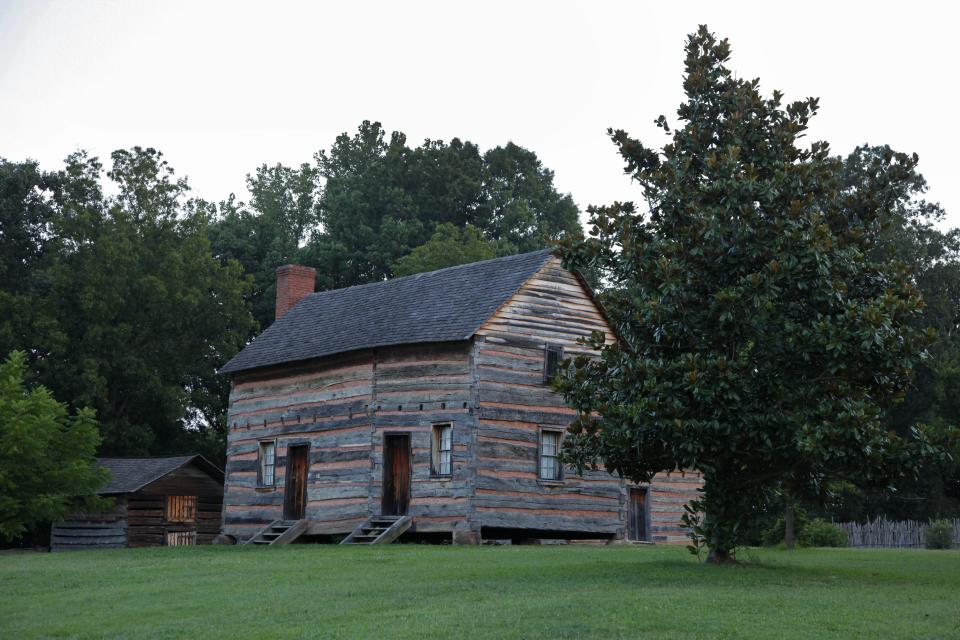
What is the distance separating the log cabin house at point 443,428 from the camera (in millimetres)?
31188

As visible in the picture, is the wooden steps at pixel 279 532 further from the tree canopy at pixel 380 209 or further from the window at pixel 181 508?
the tree canopy at pixel 380 209

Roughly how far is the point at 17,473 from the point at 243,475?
657cm

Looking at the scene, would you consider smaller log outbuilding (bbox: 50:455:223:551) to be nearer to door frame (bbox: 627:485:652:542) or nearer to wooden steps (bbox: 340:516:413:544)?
wooden steps (bbox: 340:516:413:544)

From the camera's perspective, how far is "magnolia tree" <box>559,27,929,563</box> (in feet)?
62.8

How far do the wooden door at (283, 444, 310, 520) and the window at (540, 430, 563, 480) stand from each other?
7.13 m

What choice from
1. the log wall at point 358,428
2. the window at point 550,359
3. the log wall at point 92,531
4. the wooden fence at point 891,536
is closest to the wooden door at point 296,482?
the log wall at point 358,428

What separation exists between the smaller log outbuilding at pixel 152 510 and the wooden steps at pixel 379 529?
1190cm

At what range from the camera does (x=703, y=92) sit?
Answer: 22.0m

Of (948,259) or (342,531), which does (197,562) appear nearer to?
(342,531)

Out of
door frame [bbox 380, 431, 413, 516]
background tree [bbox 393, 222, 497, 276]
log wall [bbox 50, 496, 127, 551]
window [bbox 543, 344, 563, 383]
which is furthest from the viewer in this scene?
background tree [bbox 393, 222, 497, 276]

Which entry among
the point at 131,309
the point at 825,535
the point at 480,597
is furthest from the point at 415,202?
the point at 480,597

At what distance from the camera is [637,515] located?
115 feet

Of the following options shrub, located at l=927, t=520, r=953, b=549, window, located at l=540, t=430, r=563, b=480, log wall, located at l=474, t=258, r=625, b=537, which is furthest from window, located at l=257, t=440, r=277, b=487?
shrub, located at l=927, t=520, r=953, b=549

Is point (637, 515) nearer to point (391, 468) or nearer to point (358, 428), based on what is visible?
point (391, 468)
